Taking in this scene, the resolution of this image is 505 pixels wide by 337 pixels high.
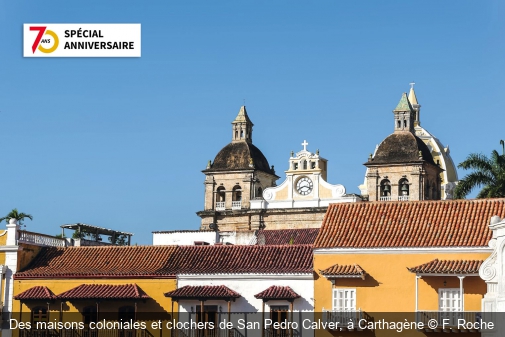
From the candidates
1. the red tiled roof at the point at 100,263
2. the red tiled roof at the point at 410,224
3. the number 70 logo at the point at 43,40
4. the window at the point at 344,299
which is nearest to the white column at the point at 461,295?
the red tiled roof at the point at 410,224

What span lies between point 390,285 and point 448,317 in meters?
2.48

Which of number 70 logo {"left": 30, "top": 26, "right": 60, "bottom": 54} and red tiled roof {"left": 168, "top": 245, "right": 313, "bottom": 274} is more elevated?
number 70 logo {"left": 30, "top": 26, "right": 60, "bottom": 54}

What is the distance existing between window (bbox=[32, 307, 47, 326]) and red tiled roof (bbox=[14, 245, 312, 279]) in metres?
1.32

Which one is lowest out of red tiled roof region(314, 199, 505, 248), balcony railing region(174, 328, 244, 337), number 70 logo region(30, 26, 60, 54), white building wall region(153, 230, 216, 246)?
balcony railing region(174, 328, 244, 337)

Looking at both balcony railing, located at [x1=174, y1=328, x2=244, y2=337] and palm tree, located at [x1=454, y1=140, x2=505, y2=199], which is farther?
palm tree, located at [x1=454, y1=140, x2=505, y2=199]

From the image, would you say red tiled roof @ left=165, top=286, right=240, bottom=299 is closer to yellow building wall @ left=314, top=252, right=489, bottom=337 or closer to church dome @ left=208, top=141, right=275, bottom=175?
yellow building wall @ left=314, top=252, right=489, bottom=337

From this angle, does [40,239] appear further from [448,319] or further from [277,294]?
[448,319]

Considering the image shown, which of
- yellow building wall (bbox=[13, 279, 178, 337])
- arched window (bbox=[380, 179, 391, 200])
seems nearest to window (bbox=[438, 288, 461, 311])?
yellow building wall (bbox=[13, 279, 178, 337])

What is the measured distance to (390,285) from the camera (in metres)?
42.4

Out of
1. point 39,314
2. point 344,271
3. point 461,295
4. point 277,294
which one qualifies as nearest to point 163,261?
point 39,314

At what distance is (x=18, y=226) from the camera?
48125 millimetres

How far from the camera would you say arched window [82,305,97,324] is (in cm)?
4609

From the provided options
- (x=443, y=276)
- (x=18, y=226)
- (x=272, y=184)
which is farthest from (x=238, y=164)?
(x=443, y=276)

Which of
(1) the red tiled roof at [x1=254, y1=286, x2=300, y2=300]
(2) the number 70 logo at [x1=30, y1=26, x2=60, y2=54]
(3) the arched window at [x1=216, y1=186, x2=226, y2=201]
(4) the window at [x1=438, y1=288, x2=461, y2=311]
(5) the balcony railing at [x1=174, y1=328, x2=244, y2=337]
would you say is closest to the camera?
(4) the window at [x1=438, y1=288, x2=461, y2=311]
